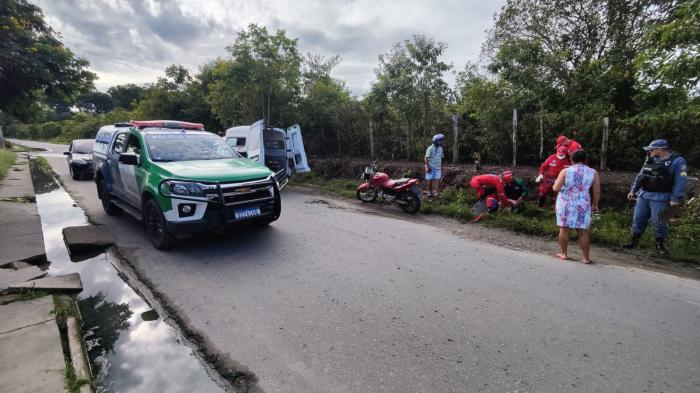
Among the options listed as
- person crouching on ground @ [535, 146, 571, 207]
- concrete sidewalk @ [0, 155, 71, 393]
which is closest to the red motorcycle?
person crouching on ground @ [535, 146, 571, 207]

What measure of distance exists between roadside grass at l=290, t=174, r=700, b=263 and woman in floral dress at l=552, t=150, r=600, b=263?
47.9 inches

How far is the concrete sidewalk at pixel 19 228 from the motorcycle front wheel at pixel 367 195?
669 centimetres

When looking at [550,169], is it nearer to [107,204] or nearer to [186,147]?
[186,147]

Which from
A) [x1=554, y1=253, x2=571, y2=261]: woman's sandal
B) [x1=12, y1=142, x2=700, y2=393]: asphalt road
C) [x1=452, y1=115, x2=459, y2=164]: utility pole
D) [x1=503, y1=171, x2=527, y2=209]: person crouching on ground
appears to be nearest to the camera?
[x1=12, y1=142, x2=700, y2=393]: asphalt road

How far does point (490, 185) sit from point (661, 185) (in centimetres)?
287

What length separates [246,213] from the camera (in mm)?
5078

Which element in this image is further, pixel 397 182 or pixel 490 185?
pixel 397 182

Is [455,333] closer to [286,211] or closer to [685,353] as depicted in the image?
[685,353]

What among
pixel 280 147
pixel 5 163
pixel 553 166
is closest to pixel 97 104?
pixel 5 163

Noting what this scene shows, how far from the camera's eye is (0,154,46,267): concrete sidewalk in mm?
4945

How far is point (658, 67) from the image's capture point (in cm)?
564

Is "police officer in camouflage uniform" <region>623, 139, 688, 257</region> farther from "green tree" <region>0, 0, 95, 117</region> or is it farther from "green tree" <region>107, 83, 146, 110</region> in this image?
"green tree" <region>107, 83, 146, 110</region>

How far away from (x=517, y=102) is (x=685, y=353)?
8536 mm

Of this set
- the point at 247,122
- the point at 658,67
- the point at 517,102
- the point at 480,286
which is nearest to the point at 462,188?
the point at 517,102
